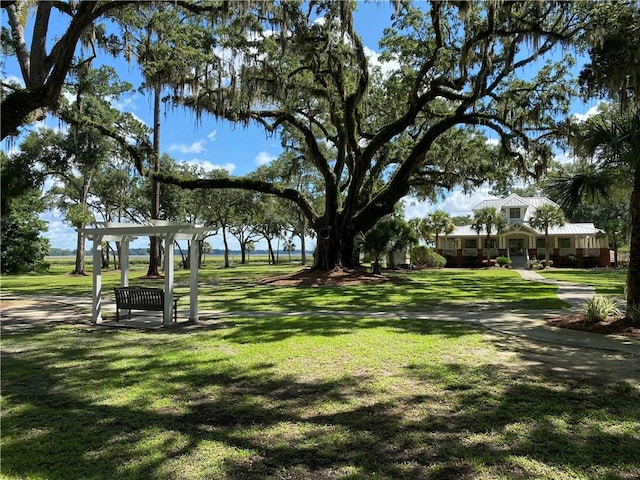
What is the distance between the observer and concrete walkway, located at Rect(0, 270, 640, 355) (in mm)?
7223

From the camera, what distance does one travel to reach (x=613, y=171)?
28.6 feet

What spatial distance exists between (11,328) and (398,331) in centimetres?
761

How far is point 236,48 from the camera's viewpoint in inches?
598

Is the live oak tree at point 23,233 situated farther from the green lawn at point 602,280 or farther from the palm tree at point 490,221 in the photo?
the palm tree at point 490,221

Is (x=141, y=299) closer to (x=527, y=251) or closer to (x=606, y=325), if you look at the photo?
(x=606, y=325)

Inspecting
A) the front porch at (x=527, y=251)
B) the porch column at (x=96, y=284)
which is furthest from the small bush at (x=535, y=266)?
the porch column at (x=96, y=284)

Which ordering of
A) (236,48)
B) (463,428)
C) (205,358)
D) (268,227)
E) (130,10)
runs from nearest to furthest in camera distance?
(463,428)
(205,358)
(130,10)
(236,48)
(268,227)

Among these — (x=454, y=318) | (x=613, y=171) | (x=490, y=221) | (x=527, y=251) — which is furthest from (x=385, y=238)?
(x=527, y=251)

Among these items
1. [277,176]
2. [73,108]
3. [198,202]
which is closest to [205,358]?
[73,108]

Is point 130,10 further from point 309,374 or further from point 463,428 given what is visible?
point 463,428

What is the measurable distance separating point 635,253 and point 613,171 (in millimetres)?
1651

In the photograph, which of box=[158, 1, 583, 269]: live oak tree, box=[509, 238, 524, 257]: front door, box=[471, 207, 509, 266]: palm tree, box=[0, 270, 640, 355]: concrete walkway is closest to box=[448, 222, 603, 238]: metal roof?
box=[471, 207, 509, 266]: palm tree

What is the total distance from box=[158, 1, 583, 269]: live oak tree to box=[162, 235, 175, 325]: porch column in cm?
675

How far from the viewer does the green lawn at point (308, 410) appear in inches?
127
